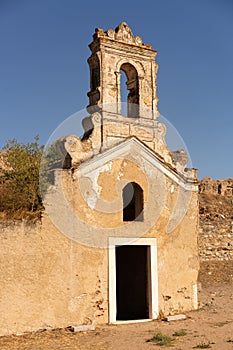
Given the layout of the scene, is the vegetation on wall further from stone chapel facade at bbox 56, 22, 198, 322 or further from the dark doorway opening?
the dark doorway opening

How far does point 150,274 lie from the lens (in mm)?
11531

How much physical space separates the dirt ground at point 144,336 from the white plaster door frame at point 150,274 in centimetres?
44

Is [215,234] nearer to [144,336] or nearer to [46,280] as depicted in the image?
[144,336]

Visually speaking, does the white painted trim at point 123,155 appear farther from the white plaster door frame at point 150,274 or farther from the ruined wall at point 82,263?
the white plaster door frame at point 150,274

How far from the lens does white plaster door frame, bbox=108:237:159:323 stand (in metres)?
10.7

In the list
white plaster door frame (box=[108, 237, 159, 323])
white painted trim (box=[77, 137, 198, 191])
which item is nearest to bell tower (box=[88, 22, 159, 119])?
white painted trim (box=[77, 137, 198, 191])

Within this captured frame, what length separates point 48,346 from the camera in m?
8.44

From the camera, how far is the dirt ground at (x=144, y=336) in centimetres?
847

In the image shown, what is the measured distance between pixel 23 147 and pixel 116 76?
3.82 meters

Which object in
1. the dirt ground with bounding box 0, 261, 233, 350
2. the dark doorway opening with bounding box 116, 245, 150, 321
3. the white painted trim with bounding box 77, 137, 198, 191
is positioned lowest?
the dirt ground with bounding box 0, 261, 233, 350

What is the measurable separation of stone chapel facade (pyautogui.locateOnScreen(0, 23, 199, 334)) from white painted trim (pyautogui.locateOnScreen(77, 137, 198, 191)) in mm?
27

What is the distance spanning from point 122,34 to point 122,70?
1036mm

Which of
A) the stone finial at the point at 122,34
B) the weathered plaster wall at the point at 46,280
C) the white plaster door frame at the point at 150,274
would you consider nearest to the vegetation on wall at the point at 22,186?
the weathered plaster wall at the point at 46,280

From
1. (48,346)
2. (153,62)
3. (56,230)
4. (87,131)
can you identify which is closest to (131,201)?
(87,131)
